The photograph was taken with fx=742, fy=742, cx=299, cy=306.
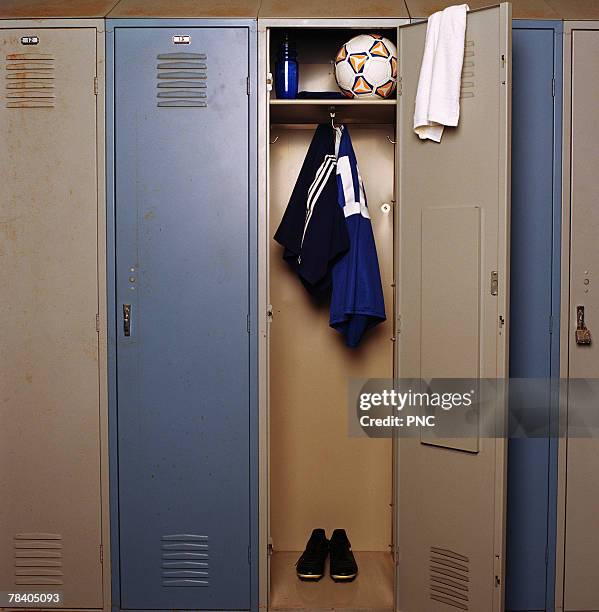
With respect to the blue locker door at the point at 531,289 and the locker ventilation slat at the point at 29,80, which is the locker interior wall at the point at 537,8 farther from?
the locker ventilation slat at the point at 29,80

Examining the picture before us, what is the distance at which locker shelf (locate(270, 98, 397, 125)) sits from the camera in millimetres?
3004

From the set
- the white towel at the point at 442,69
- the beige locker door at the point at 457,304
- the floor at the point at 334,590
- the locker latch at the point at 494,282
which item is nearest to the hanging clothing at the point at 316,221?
the beige locker door at the point at 457,304

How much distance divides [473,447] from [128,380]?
137 centimetres

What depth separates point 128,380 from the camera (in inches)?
117

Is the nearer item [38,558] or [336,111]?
[38,558]

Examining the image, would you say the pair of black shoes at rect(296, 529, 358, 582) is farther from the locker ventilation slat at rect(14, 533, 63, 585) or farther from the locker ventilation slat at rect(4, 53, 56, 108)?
the locker ventilation slat at rect(4, 53, 56, 108)

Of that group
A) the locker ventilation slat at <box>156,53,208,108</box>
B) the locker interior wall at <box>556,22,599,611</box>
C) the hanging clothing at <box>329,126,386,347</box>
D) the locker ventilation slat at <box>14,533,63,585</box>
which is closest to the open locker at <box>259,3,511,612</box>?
the hanging clothing at <box>329,126,386,347</box>

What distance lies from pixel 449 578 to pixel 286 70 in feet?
6.98

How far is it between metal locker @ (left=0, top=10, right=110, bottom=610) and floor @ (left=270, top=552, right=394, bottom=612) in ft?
2.41

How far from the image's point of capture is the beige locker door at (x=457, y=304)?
8.73 feet

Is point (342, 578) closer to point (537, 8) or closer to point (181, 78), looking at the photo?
point (181, 78)

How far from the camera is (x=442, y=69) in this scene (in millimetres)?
2709

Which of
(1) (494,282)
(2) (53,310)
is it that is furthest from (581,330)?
(2) (53,310)

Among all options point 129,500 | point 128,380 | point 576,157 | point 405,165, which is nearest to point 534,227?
point 576,157
